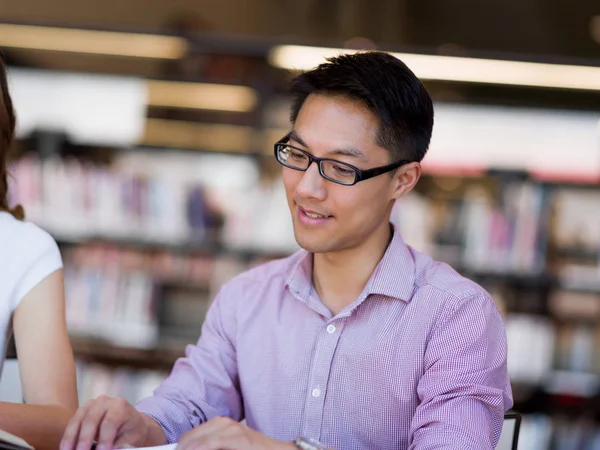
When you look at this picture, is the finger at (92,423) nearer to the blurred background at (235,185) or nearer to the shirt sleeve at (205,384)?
the shirt sleeve at (205,384)

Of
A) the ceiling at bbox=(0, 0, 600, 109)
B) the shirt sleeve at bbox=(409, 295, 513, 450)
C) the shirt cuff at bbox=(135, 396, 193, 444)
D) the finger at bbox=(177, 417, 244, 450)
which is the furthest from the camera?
the ceiling at bbox=(0, 0, 600, 109)

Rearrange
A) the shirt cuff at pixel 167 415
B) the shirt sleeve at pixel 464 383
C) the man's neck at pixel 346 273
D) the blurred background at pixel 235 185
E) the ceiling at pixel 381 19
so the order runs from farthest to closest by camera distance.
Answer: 1. the ceiling at pixel 381 19
2. the blurred background at pixel 235 185
3. the man's neck at pixel 346 273
4. the shirt cuff at pixel 167 415
5. the shirt sleeve at pixel 464 383

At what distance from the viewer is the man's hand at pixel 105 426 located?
4.10 feet

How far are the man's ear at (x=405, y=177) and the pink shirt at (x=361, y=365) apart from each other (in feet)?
0.34

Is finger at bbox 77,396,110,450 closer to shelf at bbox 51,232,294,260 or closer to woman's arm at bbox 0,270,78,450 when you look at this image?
woman's arm at bbox 0,270,78,450

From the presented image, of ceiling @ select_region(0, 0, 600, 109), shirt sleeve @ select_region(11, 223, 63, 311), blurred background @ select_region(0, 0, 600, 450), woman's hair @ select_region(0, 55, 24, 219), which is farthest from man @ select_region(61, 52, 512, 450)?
ceiling @ select_region(0, 0, 600, 109)

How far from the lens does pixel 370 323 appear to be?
60.2 inches

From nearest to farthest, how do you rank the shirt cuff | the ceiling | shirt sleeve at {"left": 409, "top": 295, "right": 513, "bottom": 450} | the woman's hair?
1. shirt sleeve at {"left": 409, "top": 295, "right": 513, "bottom": 450}
2. the shirt cuff
3. the woman's hair
4. the ceiling

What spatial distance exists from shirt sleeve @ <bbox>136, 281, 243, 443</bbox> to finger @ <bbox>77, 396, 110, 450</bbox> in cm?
20

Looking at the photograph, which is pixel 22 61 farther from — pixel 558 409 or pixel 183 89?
pixel 558 409

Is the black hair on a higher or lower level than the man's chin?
higher

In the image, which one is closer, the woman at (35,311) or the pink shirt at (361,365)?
the pink shirt at (361,365)

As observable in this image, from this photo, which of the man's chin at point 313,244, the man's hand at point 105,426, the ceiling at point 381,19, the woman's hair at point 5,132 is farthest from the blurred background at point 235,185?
the man's hand at point 105,426

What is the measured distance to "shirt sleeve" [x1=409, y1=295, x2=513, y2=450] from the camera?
1.33 m
